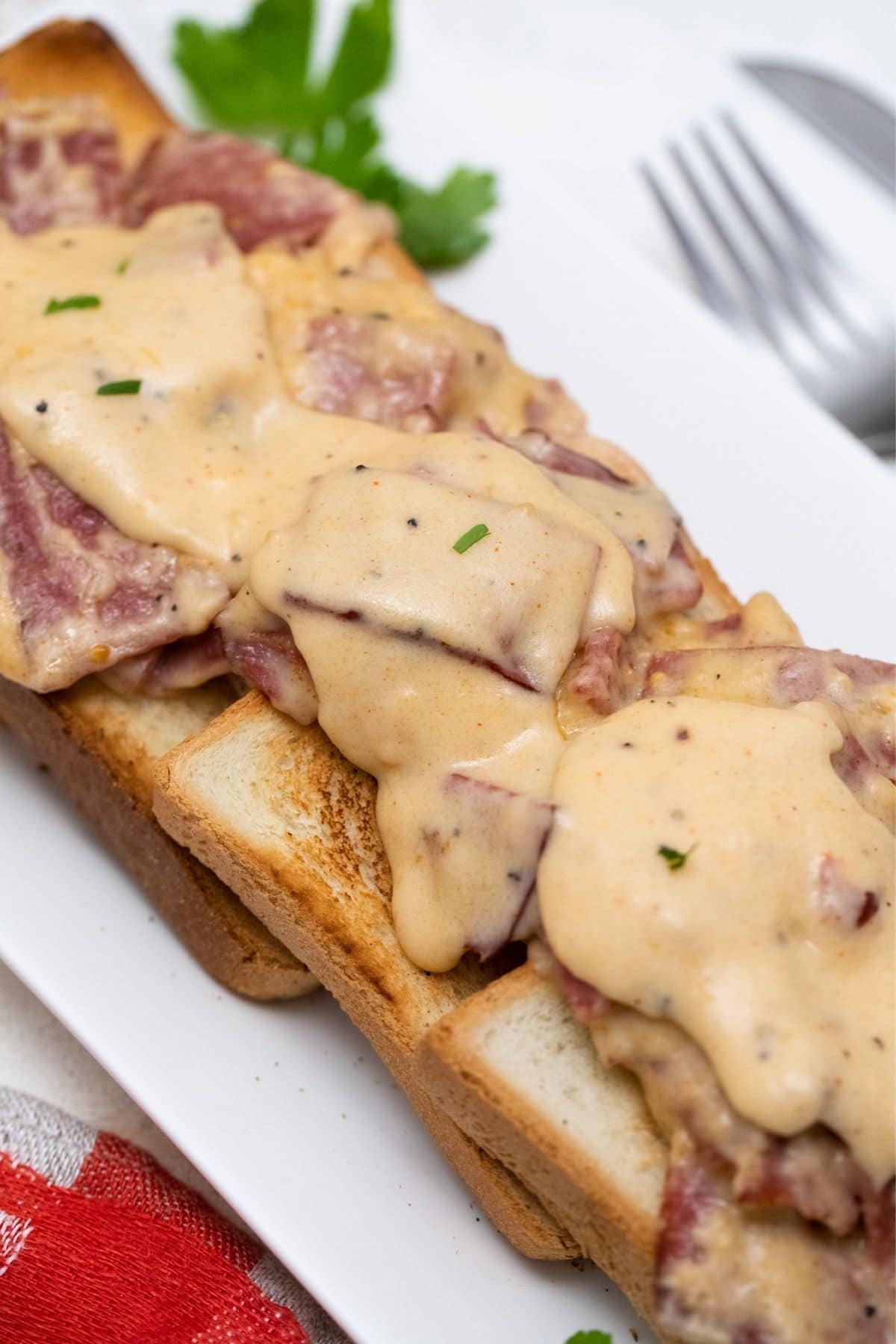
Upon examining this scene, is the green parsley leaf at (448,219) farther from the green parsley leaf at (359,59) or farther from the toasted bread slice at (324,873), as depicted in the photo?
the toasted bread slice at (324,873)

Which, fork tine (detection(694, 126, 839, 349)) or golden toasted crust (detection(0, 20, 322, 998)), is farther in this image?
fork tine (detection(694, 126, 839, 349))

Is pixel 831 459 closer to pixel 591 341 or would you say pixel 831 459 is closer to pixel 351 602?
pixel 591 341

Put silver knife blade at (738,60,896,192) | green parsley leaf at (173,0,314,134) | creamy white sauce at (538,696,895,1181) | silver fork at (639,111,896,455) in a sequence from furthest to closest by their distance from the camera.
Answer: silver knife blade at (738,60,896,192)
green parsley leaf at (173,0,314,134)
silver fork at (639,111,896,455)
creamy white sauce at (538,696,895,1181)

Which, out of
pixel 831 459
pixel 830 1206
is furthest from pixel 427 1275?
pixel 831 459

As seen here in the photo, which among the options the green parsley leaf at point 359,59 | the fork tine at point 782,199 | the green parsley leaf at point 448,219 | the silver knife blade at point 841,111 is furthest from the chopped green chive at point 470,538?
the silver knife blade at point 841,111

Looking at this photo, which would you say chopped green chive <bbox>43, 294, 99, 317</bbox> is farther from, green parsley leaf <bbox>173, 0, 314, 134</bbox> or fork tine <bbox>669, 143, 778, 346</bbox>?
fork tine <bbox>669, 143, 778, 346</bbox>

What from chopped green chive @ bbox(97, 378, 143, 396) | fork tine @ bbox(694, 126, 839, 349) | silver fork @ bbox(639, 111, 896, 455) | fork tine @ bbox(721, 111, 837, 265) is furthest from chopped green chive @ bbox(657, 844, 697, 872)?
fork tine @ bbox(721, 111, 837, 265)
